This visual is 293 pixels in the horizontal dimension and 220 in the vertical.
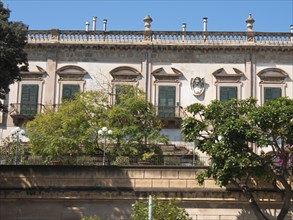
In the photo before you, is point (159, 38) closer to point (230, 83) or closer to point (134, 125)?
point (230, 83)

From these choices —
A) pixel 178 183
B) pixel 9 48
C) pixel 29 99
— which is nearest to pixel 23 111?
pixel 29 99

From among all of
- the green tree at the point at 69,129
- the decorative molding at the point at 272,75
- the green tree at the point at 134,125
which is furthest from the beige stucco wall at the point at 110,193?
the decorative molding at the point at 272,75

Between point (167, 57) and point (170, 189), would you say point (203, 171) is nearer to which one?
point (170, 189)

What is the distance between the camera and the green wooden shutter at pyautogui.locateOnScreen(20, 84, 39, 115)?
121 ft

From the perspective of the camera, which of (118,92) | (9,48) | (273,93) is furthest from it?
(273,93)

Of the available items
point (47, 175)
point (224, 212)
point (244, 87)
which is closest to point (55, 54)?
point (244, 87)

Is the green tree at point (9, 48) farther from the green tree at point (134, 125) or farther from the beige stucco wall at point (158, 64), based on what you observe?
the beige stucco wall at point (158, 64)

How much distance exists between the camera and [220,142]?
1994 cm

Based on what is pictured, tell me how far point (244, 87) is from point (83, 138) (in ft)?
41.8

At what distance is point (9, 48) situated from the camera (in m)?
22.2

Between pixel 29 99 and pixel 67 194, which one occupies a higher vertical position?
pixel 29 99

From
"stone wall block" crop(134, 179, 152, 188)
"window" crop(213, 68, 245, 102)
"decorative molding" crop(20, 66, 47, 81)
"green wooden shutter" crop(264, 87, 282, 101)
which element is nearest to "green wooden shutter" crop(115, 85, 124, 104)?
"decorative molding" crop(20, 66, 47, 81)

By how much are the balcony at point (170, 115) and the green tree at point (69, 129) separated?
16.2 feet

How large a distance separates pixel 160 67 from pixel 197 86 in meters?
2.80
